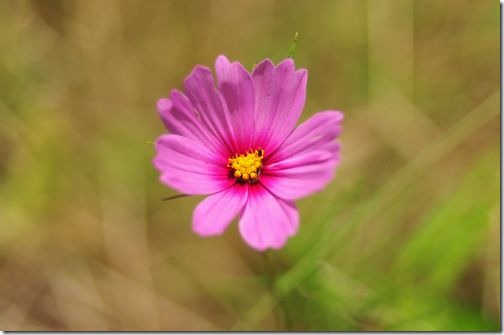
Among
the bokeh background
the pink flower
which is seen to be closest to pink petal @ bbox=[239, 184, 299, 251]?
the pink flower

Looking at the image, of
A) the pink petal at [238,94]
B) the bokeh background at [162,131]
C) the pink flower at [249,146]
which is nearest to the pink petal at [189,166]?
the pink flower at [249,146]

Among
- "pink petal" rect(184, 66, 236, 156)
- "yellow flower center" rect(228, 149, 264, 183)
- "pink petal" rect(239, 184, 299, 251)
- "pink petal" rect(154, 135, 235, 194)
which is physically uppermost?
"pink petal" rect(184, 66, 236, 156)

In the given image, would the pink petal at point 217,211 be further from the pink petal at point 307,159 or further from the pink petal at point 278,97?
the pink petal at point 278,97

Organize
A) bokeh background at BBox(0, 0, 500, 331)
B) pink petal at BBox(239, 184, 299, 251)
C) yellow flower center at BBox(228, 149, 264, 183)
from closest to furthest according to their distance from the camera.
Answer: pink petal at BBox(239, 184, 299, 251) → yellow flower center at BBox(228, 149, 264, 183) → bokeh background at BBox(0, 0, 500, 331)

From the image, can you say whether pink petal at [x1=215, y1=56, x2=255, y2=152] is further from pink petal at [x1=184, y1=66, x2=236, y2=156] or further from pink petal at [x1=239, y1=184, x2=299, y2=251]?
pink petal at [x1=239, y1=184, x2=299, y2=251]

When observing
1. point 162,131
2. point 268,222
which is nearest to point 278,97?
point 268,222

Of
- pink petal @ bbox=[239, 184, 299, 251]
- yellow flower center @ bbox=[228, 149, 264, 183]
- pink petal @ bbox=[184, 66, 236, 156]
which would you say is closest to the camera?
pink petal @ bbox=[239, 184, 299, 251]

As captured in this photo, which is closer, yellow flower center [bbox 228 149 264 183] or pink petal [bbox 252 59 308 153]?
pink petal [bbox 252 59 308 153]

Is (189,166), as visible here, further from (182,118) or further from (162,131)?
(162,131)
